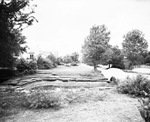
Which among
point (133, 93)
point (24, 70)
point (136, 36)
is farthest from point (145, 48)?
point (24, 70)

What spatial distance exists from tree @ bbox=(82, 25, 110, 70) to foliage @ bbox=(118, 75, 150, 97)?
44.9 feet

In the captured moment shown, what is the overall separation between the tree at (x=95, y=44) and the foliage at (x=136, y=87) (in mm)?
→ 13670

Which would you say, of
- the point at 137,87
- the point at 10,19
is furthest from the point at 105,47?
the point at 10,19

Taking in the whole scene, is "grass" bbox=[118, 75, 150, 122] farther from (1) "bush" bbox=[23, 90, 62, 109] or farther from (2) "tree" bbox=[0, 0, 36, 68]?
(2) "tree" bbox=[0, 0, 36, 68]

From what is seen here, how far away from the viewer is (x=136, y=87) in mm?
6324

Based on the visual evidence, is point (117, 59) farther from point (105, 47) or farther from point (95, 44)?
point (95, 44)

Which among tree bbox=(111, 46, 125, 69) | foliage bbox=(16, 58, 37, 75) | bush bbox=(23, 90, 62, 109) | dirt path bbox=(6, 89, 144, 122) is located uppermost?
tree bbox=(111, 46, 125, 69)

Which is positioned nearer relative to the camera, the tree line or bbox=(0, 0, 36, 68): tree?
bbox=(0, 0, 36, 68): tree

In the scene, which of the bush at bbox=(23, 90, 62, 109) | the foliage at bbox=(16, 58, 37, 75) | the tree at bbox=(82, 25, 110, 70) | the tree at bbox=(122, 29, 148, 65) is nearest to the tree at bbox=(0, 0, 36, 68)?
the bush at bbox=(23, 90, 62, 109)

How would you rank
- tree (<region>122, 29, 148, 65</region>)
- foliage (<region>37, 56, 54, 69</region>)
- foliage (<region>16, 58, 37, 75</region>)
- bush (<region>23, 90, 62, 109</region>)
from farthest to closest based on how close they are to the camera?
tree (<region>122, 29, 148, 65</region>), foliage (<region>37, 56, 54, 69</region>), foliage (<region>16, 58, 37, 75</region>), bush (<region>23, 90, 62, 109</region>)

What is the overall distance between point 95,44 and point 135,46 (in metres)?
11.8

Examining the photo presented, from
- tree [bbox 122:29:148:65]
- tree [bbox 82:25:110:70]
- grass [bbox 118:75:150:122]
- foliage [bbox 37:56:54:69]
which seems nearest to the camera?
grass [bbox 118:75:150:122]

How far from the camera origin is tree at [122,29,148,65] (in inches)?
1013

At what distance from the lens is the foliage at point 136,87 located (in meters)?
6.18
